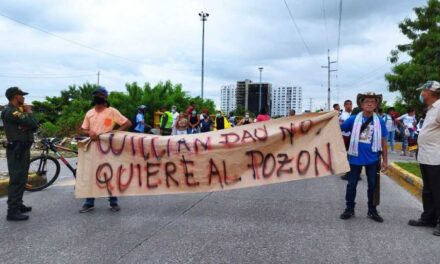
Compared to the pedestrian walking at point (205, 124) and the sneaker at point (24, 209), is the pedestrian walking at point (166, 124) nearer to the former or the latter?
the pedestrian walking at point (205, 124)

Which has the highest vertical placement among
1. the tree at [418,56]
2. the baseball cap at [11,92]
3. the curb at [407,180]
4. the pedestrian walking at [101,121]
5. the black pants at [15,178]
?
the tree at [418,56]

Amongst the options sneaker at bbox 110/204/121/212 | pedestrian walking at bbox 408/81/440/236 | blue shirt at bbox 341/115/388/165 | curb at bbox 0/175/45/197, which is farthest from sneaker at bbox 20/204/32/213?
pedestrian walking at bbox 408/81/440/236

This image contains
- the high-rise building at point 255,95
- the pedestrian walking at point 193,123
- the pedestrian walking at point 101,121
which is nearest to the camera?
the pedestrian walking at point 101,121

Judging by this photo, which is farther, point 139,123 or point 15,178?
point 139,123

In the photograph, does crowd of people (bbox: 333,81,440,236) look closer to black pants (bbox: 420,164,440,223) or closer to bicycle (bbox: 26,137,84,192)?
black pants (bbox: 420,164,440,223)

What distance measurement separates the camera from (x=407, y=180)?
9164 millimetres

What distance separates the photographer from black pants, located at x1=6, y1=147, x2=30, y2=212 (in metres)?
5.88

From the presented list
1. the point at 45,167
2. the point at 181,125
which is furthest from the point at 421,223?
the point at 181,125

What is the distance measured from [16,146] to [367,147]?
4823 millimetres

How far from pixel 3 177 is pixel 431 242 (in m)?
7.50

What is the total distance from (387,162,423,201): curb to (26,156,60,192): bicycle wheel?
22.5 feet

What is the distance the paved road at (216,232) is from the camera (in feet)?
14.5

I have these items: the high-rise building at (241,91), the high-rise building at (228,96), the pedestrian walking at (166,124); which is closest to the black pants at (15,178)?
the pedestrian walking at (166,124)

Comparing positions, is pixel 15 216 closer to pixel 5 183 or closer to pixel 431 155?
pixel 5 183
